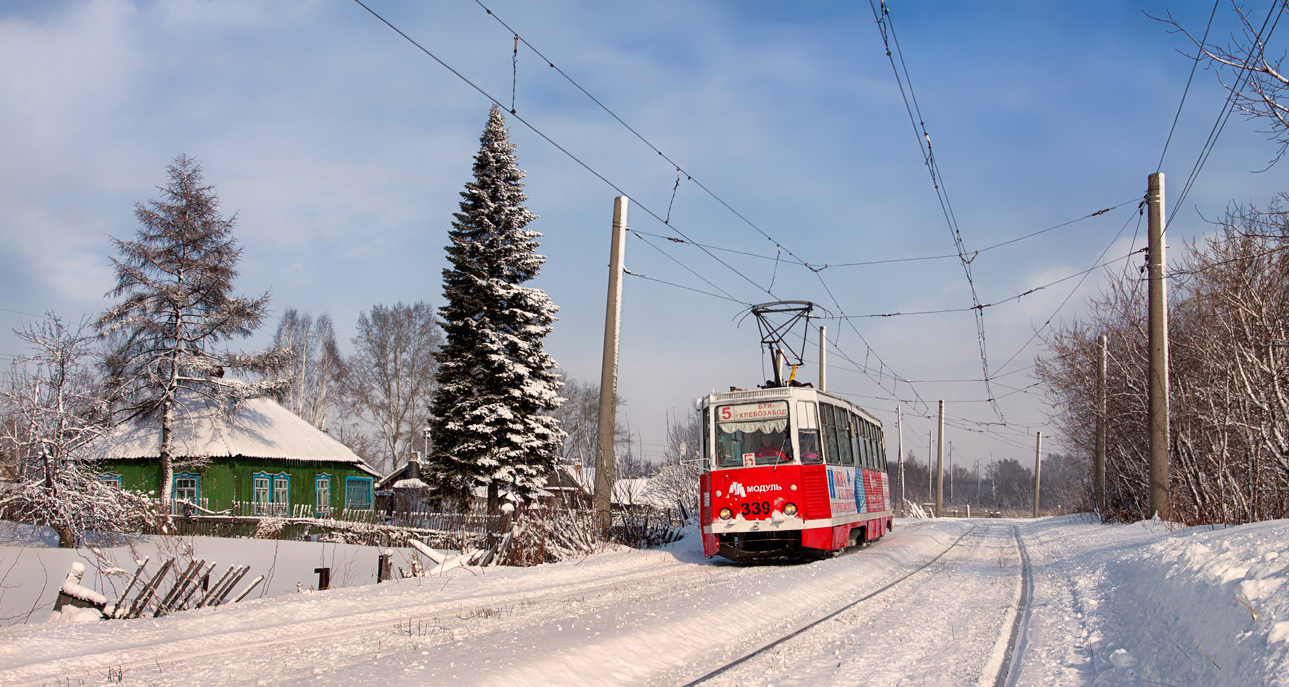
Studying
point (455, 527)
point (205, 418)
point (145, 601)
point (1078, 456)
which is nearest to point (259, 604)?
point (145, 601)

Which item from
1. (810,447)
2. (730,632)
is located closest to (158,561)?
(810,447)

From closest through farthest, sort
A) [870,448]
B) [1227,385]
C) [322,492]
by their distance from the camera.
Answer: [1227,385], [870,448], [322,492]

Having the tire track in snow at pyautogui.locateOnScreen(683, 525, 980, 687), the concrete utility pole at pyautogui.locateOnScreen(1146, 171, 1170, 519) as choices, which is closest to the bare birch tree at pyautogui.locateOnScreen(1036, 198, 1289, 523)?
the concrete utility pole at pyautogui.locateOnScreen(1146, 171, 1170, 519)

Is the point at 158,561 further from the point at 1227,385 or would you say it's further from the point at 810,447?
the point at 1227,385

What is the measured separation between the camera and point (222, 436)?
34.9 metres

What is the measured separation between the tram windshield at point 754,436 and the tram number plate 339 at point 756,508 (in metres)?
→ 0.70

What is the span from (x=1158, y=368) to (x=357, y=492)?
1332 inches

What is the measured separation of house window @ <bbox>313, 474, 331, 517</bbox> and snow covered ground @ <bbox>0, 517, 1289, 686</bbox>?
1099 inches

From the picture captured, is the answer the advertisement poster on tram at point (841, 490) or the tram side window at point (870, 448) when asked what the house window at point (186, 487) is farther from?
the advertisement poster on tram at point (841, 490)

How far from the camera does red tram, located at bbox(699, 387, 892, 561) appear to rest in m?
14.4

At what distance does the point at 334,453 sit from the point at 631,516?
2526cm

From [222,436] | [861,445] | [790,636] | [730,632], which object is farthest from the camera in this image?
[222,436]

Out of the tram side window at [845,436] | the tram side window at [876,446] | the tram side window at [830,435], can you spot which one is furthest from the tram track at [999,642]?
the tram side window at [876,446]

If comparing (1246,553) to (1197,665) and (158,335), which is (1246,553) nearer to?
(1197,665)
